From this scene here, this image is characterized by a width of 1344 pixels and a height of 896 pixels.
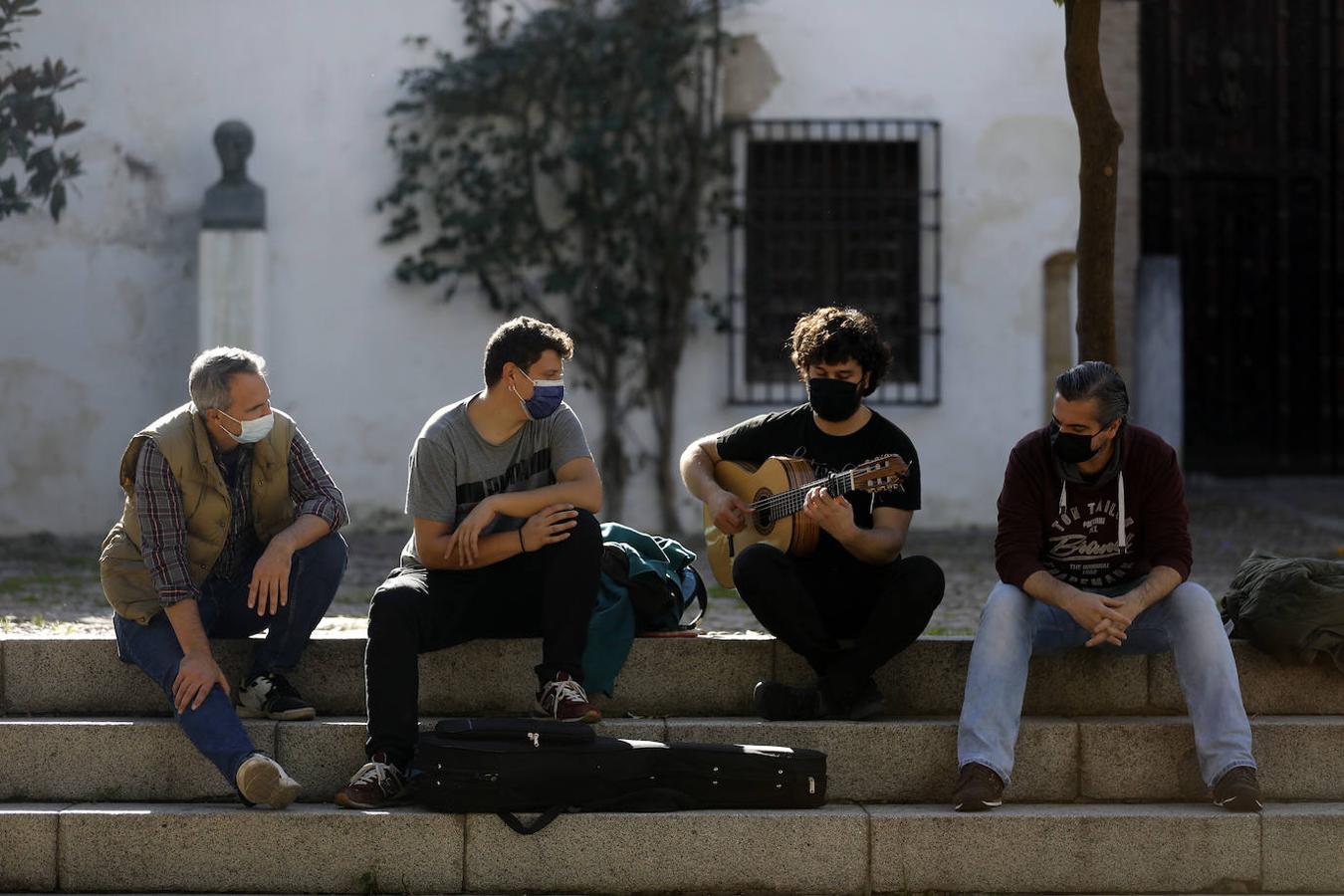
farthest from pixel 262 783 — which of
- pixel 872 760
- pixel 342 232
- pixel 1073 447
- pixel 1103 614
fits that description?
pixel 342 232

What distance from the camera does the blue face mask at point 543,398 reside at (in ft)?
18.1

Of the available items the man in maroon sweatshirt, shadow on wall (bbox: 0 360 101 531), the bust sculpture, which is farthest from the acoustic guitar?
shadow on wall (bbox: 0 360 101 531)

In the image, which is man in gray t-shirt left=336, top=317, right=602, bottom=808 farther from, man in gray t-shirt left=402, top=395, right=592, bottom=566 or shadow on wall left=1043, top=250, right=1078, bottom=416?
shadow on wall left=1043, top=250, right=1078, bottom=416

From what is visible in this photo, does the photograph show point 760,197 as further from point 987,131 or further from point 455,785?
point 455,785

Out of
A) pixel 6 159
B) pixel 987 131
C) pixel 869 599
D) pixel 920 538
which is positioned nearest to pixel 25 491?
pixel 6 159

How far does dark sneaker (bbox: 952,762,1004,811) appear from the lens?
513 cm

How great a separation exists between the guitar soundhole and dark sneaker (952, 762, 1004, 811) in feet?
3.39

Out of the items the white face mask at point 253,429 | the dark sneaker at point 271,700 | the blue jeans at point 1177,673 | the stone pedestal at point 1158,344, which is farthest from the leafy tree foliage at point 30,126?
the stone pedestal at point 1158,344

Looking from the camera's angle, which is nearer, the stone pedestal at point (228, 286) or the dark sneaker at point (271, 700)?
the dark sneaker at point (271, 700)

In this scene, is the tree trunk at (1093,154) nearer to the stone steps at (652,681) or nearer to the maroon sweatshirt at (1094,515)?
the maroon sweatshirt at (1094,515)

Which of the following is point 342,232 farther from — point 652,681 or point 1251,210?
point 1251,210

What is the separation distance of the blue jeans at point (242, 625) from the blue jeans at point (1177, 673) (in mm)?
1945

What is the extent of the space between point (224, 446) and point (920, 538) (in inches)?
217

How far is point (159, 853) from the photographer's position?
509 cm
